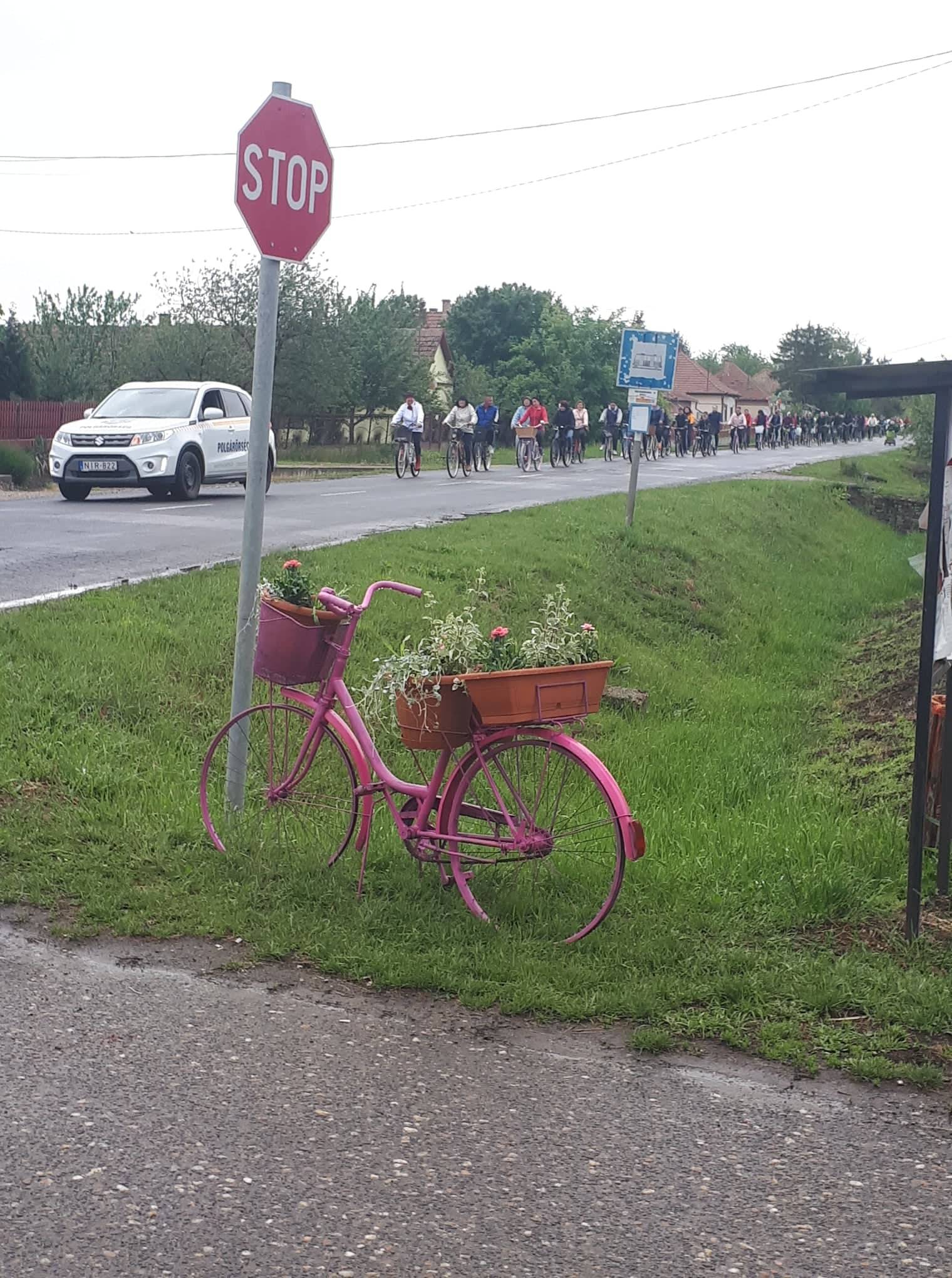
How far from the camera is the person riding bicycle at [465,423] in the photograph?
3175 centimetres

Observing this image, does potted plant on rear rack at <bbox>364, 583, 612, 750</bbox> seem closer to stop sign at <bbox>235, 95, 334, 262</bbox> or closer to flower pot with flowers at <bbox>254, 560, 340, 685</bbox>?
flower pot with flowers at <bbox>254, 560, 340, 685</bbox>

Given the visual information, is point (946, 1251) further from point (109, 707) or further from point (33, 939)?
point (109, 707)

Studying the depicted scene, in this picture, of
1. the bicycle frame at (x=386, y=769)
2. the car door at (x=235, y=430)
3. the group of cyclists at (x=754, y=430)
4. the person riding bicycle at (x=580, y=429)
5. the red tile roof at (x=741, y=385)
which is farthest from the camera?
the red tile roof at (x=741, y=385)

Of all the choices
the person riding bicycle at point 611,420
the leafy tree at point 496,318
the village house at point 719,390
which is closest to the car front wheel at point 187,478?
the person riding bicycle at point 611,420

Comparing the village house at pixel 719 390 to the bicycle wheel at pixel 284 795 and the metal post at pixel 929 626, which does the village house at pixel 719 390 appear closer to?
the bicycle wheel at pixel 284 795

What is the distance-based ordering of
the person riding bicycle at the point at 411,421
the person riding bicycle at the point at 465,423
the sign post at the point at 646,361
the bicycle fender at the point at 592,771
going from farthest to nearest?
the person riding bicycle at the point at 465,423
the person riding bicycle at the point at 411,421
the sign post at the point at 646,361
the bicycle fender at the point at 592,771

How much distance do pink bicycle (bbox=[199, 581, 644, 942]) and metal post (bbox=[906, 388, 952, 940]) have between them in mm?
950

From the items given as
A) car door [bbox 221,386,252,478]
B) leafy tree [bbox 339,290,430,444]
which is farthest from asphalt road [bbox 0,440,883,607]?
leafy tree [bbox 339,290,430,444]

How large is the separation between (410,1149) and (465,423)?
1143 inches

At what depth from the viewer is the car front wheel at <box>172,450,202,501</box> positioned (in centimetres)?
2059

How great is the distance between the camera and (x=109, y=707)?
7797mm

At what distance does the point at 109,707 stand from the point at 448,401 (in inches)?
2550

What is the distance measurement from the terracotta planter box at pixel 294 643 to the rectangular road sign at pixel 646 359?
43.5 ft

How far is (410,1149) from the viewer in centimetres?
345
